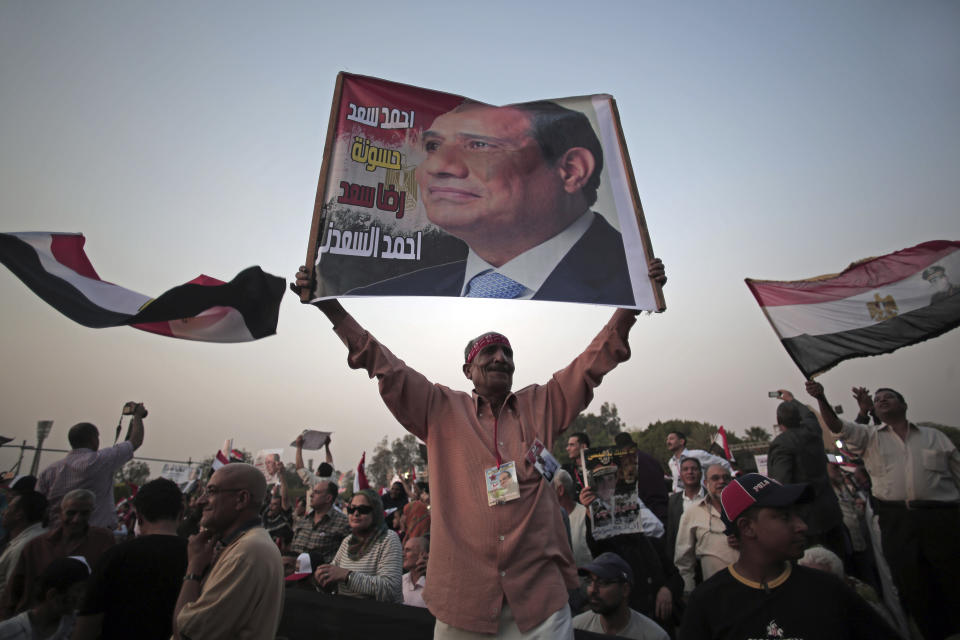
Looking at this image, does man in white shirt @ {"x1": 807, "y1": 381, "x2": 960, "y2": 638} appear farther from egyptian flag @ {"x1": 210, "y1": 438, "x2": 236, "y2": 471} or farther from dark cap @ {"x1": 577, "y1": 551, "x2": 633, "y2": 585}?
egyptian flag @ {"x1": 210, "y1": 438, "x2": 236, "y2": 471}

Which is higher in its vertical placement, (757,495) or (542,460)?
(542,460)

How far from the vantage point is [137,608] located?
12.2 ft

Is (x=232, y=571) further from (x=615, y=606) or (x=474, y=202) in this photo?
(x=615, y=606)

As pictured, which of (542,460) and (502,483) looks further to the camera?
(542,460)

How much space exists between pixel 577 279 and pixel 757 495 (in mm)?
1671

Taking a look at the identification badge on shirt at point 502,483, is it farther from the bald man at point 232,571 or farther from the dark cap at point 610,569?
the dark cap at point 610,569

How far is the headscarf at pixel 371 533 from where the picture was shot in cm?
528

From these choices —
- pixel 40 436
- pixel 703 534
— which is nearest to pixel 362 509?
pixel 703 534

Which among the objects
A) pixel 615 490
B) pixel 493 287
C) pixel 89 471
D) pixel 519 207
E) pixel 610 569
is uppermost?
pixel 519 207

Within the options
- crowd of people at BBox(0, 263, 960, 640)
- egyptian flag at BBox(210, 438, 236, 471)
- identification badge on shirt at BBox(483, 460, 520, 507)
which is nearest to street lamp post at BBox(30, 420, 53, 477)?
egyptian flag at BBox(210, 438, 236, 471)

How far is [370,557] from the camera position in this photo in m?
5.14

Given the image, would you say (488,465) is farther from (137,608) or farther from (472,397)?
(137,608)

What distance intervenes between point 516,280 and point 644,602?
3756 millimetres

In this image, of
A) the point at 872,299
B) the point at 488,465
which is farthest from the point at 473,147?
the point at 872,299
